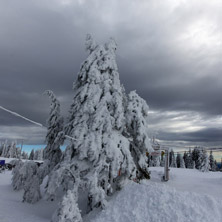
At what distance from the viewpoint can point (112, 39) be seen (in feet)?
55.3

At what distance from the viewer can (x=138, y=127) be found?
16.0 m

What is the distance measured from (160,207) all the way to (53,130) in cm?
1074

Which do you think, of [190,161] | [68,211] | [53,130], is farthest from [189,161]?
[68,211]

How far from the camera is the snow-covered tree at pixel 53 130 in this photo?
59.9ft

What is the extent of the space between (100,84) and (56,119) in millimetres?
5431

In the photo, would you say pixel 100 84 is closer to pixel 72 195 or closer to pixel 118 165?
pixel 118 165

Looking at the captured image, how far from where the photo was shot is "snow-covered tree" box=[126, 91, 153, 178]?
16.1 meters

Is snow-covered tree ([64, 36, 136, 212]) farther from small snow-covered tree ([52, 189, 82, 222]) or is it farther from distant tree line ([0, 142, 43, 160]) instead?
distant tree line ([0, 142, 43, 160])

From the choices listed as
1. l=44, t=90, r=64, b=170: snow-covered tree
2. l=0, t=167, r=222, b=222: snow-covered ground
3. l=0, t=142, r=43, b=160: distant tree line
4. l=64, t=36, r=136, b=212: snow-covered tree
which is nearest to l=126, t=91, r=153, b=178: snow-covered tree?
l=64, t=36, r=136, b=212: snow-covered tree

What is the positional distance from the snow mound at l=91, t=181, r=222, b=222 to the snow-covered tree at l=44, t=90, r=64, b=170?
699 centimetres

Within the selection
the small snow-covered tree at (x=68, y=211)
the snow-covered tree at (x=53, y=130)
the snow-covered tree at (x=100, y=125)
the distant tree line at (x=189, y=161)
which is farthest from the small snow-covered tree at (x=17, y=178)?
the distant tree line at (x=189, y=161)

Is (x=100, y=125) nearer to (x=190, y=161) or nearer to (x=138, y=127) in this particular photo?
(x=138, y=127)

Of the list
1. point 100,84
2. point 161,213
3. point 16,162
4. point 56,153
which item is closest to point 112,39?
point 100,84

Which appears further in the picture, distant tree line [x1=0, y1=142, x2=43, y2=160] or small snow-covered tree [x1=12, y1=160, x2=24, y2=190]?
distant tree line [x1=0, y1=142, x2=43, y2=160]
